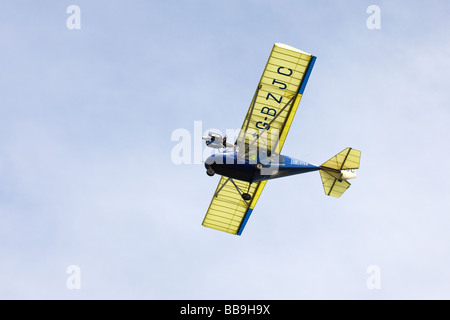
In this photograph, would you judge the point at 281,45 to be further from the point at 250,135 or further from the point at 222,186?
the point at 222,186

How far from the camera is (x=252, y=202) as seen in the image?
35812 mm

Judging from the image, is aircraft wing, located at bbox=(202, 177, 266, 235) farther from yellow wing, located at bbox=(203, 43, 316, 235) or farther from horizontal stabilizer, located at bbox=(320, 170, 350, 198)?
yellow wing, located at bbox=(203, 43, 316, 235)

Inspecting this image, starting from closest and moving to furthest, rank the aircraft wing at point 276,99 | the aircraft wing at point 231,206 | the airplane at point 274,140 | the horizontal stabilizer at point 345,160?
1. the aircraft wing at point 276,99
2. the airplane at point 274,140
3. the horizontal stabilizer at point 345,160
4. the aircraft wing at point 231,206

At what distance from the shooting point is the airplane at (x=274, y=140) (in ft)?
96.7

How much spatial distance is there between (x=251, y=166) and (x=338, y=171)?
17.2ft

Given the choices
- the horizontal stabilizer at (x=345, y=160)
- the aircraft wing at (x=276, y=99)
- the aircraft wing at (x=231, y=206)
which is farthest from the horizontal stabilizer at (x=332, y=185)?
the aircraft wing at (x=276, y=99)

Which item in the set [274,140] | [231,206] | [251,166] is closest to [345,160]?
[274,140]

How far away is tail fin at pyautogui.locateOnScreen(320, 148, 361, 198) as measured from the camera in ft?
108

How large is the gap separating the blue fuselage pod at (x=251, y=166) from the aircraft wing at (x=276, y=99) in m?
0.56

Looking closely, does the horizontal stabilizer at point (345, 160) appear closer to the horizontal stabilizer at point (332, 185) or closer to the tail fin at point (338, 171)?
the tail fin at point (338, 171)

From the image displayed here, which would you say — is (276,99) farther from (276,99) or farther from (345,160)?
(345,160)

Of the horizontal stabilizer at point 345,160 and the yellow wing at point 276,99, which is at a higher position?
→ the yellow wing at point 276,99

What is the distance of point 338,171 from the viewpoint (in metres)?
33.5
